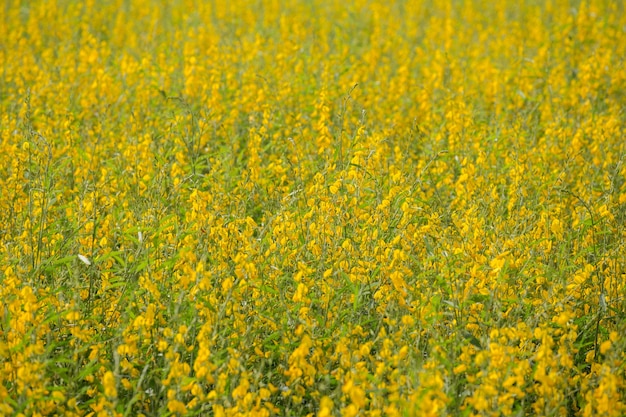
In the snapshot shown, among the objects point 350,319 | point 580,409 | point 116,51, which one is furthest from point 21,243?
point 116,51

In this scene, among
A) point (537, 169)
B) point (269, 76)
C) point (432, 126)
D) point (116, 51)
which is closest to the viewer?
point (537, 169)

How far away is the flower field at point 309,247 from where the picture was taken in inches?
105

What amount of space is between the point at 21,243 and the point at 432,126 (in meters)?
2.93

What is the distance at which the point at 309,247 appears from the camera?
130 inches

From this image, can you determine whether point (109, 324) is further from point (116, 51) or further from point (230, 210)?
point (116, 51)

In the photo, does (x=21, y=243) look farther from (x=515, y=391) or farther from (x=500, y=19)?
(x=500, y=19)

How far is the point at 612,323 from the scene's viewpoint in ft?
10.7

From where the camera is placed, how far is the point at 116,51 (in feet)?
25.0

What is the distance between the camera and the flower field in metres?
2.66

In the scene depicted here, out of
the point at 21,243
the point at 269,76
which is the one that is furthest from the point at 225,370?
the point at 269,76

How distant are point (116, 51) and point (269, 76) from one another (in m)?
2.31

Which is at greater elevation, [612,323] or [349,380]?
[349,380]

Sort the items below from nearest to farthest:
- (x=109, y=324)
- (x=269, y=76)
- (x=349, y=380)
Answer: (x=349, y=380) → (x=109, y=324) → (x=269, y=76)

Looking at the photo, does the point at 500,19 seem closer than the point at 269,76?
No
